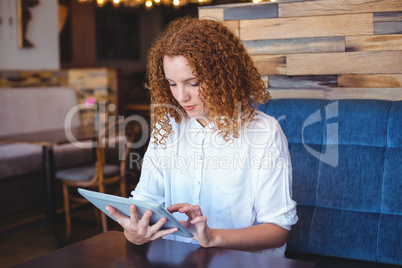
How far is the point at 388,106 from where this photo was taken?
1839mm

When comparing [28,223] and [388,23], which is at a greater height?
[388,23]

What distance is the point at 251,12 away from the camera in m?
2.36

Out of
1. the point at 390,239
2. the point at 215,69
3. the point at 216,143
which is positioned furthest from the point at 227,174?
the point at 390,239

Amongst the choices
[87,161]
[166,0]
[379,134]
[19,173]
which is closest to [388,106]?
[379,134]

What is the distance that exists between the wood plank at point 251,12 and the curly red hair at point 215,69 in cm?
76

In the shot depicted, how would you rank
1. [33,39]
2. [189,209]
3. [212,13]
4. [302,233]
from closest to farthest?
1. [189,209]
2. [302,233]
3. [212,13]
4. [33,39]

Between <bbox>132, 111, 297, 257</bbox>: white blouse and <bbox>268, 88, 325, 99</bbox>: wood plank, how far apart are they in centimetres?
72

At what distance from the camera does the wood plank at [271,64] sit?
2.32 metres

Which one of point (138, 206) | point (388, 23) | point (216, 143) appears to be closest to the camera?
point (138, 206)

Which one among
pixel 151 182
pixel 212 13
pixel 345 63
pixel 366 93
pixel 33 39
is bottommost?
pixel 151 182

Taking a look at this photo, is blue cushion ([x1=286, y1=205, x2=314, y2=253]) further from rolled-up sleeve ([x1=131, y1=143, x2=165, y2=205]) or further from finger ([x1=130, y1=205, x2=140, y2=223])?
finger ([x1=130, y1=205, x2=140, y2=223])

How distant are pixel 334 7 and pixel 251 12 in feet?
1.38

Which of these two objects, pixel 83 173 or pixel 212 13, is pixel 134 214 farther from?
pixel 83 173

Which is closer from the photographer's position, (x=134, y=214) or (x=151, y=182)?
(x=134, y=214)
